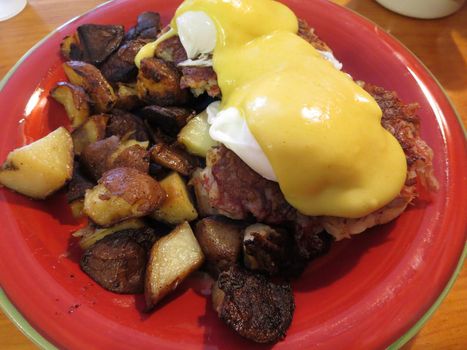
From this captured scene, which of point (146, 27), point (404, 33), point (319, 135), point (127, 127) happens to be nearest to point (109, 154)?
point (127, 127)

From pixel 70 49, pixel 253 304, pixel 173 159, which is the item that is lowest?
pixel 253 304

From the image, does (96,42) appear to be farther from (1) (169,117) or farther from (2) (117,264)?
(2) (117,264)

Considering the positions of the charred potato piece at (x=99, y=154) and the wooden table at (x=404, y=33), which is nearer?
the charred potato piece at (x=99, y=154)

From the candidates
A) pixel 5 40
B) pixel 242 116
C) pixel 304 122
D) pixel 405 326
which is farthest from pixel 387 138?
pixel 5 40

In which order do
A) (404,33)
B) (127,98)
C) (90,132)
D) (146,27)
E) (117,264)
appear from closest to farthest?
(117,264) → (90,132) → (127,98) → (146,27) → (404,33)

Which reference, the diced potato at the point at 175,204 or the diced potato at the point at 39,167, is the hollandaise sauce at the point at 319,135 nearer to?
the diced potato at the point at 175,204

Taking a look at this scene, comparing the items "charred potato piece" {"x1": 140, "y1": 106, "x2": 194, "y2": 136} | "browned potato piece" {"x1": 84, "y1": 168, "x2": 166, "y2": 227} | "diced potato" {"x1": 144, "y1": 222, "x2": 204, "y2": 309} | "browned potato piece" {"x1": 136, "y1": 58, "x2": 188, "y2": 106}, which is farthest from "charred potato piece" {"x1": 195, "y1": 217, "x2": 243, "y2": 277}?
"browned potato piece" {"x1": 136, "y1": 58, "x2": 188, "y2": 106}

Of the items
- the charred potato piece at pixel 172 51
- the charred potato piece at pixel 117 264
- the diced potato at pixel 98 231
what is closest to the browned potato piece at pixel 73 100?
the charred potato piece at pixel 172 51
